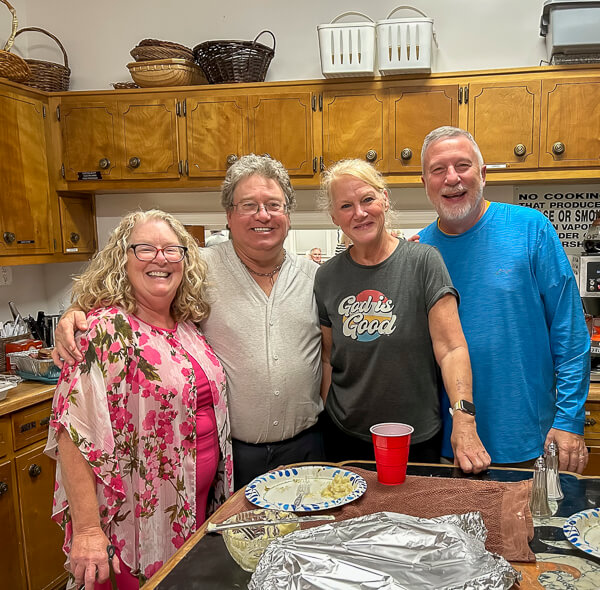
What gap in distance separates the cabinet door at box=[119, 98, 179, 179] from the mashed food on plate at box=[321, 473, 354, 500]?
7.31 ft

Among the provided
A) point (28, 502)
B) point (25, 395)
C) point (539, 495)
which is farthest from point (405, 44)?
point (28, 502)

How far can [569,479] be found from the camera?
1.31 m

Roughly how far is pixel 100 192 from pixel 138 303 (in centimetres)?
212

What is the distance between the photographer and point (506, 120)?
2.77 m

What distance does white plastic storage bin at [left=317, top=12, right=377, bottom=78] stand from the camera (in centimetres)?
278

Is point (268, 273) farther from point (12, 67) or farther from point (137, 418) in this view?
point (12, 67)

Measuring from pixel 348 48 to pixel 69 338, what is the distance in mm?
2059

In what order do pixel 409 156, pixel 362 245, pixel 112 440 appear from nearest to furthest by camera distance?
pixel 112 440, pixel 362 245, pixel 409 156

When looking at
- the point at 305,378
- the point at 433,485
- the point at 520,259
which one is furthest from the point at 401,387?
the point at 520,259

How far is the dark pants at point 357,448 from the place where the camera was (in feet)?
5.49

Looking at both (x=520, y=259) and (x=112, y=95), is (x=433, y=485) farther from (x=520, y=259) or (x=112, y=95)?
(x=112, y=95)

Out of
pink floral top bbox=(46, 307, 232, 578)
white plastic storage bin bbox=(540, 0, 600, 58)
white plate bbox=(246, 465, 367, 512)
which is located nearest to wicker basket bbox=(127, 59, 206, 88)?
white plastic storage bin bbox=(540, 0, 600, 58)

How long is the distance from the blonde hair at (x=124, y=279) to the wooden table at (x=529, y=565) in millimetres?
649

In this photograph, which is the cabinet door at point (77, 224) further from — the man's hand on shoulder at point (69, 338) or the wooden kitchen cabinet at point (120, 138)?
the man's hand on shoulder at point (69, 338)
